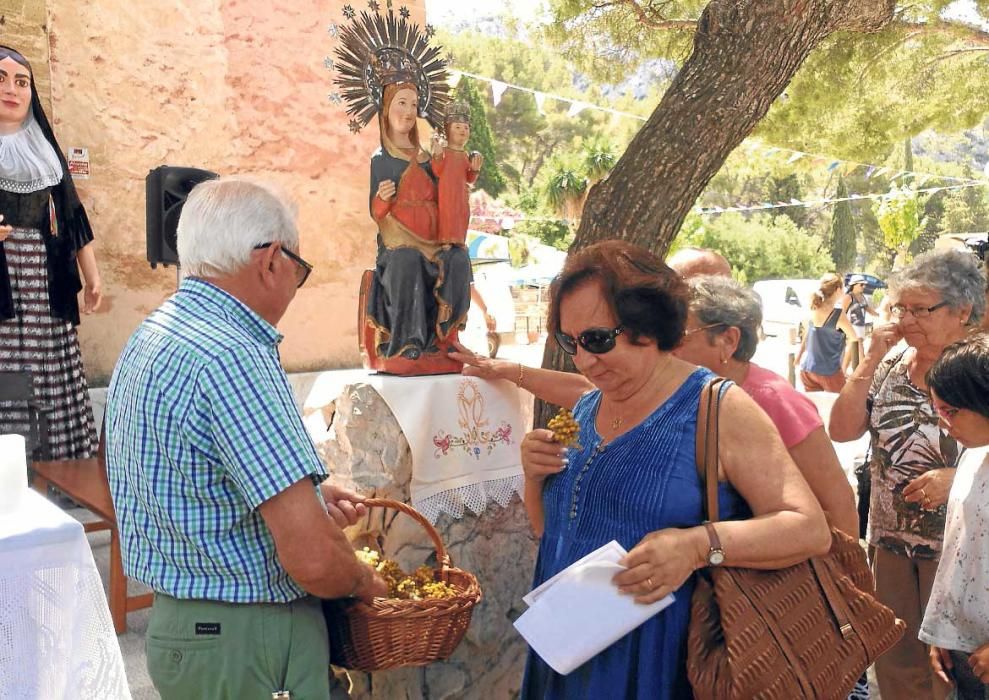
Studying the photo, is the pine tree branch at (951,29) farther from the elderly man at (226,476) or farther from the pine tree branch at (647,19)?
the elderly man at (226,476)

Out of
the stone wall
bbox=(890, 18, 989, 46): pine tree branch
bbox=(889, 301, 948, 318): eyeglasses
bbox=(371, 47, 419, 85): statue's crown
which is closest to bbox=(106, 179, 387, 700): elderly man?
bbox=(371, 47, 419, 85): statue's crown

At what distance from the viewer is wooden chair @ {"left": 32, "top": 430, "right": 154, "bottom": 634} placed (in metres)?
3.96

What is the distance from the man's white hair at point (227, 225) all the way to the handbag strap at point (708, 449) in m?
0.95

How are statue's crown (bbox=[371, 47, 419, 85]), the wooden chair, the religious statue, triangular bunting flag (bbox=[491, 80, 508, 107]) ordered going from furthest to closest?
triangular bunting flag (bbox=[491, 80, 508, 107]) → the wooden chair → statue's crown (bbox=[371, 47, 419, 85]) → the religious statue

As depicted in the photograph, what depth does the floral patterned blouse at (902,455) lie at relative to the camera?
9.61ft

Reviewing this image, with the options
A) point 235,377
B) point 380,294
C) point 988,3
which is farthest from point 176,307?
point 988,3

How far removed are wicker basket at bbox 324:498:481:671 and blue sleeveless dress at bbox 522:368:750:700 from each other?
432mm

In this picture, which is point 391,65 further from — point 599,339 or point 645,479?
point 645,479

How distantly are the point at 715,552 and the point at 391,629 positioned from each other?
35.6 inches

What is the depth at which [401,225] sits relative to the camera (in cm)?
355

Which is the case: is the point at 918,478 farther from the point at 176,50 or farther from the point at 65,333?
the point at 176,50

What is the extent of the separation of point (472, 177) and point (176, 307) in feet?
6.47

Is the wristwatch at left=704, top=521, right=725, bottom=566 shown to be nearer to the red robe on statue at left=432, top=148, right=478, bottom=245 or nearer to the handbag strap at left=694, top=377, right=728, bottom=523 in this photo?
the handbag strap at left=694, top=377, right=728, bottom=523

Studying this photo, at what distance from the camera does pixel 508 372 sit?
A: 3432mm
